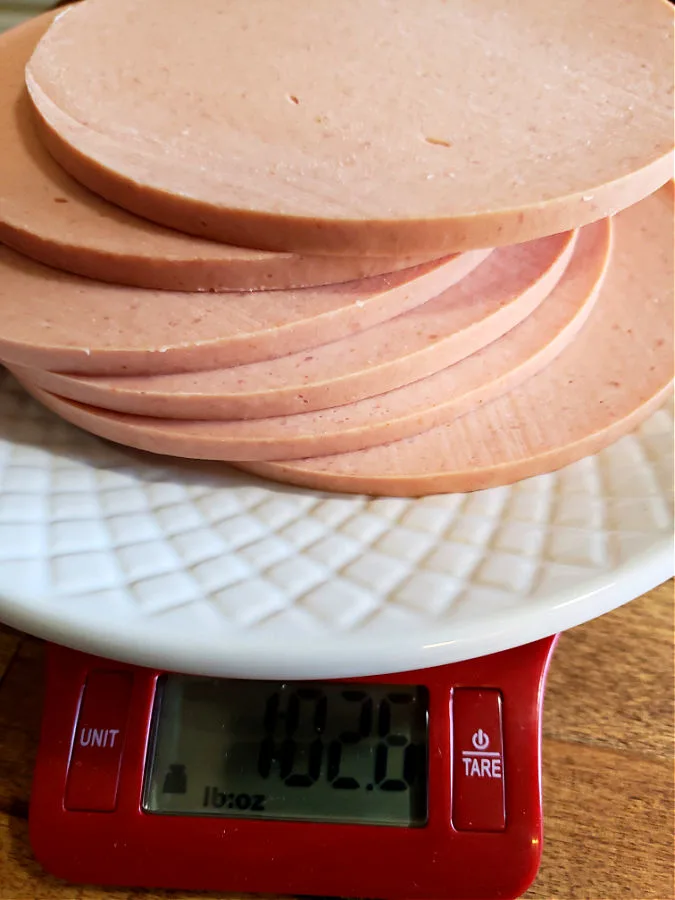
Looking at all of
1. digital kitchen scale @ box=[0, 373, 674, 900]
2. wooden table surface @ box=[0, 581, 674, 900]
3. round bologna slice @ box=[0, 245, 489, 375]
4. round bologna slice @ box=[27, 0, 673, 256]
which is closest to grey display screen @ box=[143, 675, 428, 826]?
digital kitchen scale @ box=[0, 373, 674, 900]

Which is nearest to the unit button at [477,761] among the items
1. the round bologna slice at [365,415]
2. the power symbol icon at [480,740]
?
the power symbol icon at [480,740]

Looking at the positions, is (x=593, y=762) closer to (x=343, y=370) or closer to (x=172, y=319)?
(x=343, y=370)

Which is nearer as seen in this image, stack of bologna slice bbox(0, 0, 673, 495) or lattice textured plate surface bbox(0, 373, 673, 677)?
lattice textured plate surface bbox(0, 373, 673, 677)

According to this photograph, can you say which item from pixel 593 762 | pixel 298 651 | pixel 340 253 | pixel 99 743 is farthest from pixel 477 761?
pixel 340 253

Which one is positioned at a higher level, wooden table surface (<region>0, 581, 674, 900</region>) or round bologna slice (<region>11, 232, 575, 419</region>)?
round bologna slice (<region>11, 232, 575, 419</region>)

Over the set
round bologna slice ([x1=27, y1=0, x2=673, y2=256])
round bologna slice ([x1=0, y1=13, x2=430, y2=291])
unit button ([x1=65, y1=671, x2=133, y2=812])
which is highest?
round bologna slice ([x1=27, y1=0, x2=673, y2=256])

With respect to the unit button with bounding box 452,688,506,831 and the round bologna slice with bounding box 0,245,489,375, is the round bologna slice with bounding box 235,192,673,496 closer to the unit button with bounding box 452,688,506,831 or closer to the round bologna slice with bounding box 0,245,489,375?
the round bologna slice with bounding box 0,245,489,375

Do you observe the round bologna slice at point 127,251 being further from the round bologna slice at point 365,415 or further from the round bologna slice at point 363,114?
the round bologna slice at point 365,415
